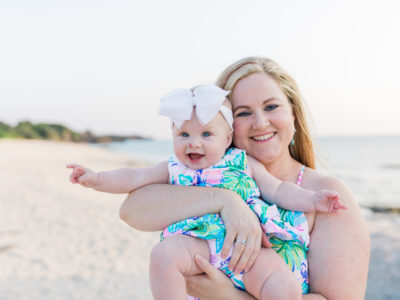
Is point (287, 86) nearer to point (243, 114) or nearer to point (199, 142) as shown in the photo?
point (243, 114)

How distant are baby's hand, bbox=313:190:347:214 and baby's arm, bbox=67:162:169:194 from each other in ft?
3.16

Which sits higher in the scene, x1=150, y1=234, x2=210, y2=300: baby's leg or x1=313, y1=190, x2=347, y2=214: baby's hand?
x1=313, y1=190, x2=347, y2=214: baby's hand

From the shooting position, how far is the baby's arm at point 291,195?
218cm

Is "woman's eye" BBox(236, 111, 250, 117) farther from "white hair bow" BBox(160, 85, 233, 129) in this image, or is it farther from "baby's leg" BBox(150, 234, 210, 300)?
"baby's leg" BBox(150, 234, 210, 300)

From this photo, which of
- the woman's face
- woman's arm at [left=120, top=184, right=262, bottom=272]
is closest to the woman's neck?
the woman's face

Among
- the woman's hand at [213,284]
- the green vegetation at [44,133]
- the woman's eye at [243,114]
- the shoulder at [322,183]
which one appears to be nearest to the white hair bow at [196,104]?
the woman's eye at [243,114]

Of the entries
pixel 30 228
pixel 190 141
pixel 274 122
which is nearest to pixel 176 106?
pixel 190 141

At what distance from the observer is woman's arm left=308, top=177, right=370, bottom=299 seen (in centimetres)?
213

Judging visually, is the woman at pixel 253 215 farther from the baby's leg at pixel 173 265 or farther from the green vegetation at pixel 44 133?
the green vegetation at pixel 44 133

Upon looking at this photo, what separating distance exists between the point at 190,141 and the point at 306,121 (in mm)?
1042

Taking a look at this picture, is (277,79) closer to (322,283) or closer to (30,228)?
(322,283)

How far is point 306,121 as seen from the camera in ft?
9.52

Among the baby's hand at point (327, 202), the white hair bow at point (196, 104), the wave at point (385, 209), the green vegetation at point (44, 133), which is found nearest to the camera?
the baby's hand at point (327, 202)

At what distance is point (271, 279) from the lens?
6.51 ft
